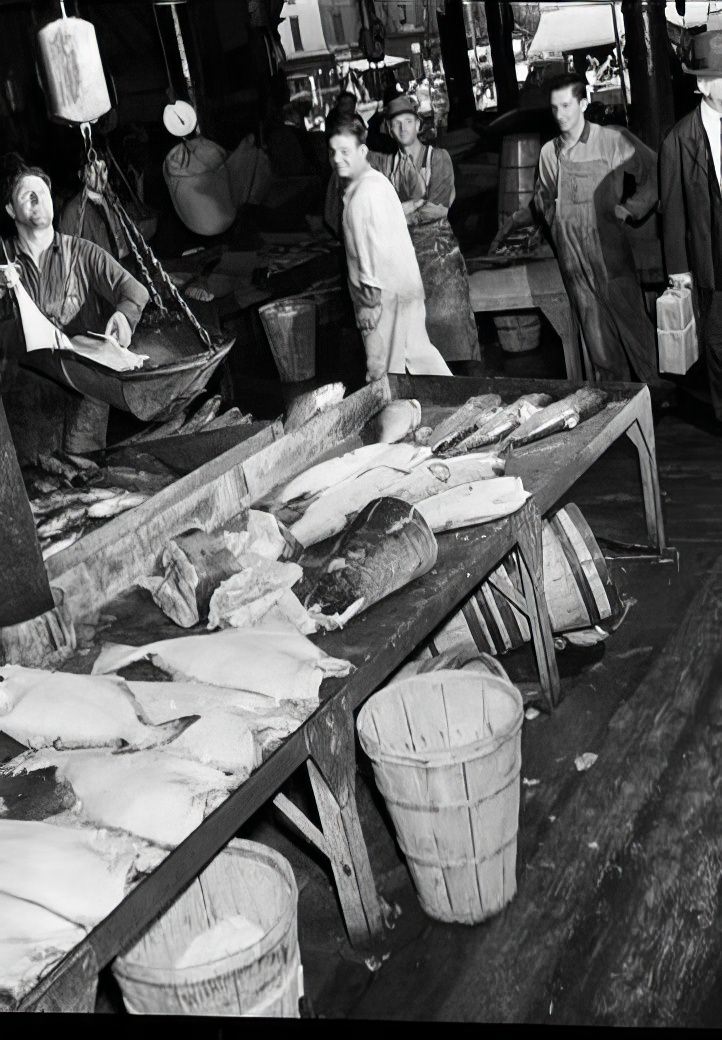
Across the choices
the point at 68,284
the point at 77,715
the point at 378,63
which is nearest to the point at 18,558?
the point at 77,715

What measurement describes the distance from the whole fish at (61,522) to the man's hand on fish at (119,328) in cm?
130

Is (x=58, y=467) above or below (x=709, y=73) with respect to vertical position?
below

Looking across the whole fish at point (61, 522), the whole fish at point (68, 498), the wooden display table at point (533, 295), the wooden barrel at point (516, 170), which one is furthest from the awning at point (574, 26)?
the whole fish at point (61, 522)

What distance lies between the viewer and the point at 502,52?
385 inches

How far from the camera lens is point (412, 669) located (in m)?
4.39

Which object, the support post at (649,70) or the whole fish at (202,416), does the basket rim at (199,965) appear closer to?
the whole fish at (202,416)

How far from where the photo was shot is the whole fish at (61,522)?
4.68 m

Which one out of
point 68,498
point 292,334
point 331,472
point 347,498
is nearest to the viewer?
point 347,498

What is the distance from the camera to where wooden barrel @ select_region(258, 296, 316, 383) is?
812 cm

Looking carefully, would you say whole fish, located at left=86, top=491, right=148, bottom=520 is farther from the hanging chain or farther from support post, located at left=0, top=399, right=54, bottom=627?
the hanging chain

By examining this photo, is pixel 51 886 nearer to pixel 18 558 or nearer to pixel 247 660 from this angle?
pixel 247 660

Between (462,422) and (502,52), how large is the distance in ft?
18.4

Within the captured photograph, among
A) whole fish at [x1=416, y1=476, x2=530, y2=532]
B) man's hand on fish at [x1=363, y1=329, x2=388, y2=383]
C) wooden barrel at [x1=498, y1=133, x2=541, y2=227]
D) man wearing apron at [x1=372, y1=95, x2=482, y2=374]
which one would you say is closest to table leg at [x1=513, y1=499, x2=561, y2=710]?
whole fish at [x1=416, y1=476, x2=530, y2=532]

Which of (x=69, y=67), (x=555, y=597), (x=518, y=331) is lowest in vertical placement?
(x=555, y=597)
